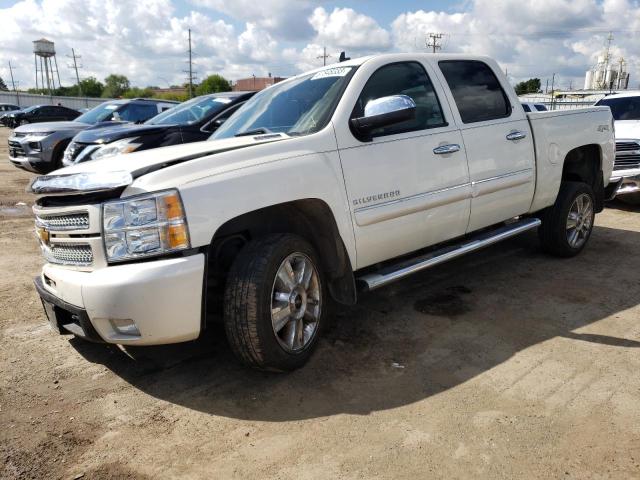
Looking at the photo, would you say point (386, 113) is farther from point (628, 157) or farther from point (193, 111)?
point (628, 157)

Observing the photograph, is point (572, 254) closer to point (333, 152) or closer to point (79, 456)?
point (333, 152)

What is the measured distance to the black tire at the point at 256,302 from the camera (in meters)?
3.04

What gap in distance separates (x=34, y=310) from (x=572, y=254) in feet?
16.9

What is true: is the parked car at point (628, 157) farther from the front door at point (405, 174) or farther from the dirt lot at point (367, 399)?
the front door at point (405, 174)

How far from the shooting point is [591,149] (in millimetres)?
5879

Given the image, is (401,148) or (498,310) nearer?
(401,148)

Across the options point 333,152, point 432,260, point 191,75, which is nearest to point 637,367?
point 432,260

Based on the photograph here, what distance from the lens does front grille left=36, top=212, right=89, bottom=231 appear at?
9.76ft

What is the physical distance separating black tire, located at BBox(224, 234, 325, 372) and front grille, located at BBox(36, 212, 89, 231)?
833mm

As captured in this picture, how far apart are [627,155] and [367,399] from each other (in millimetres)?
7242

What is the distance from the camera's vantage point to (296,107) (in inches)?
156

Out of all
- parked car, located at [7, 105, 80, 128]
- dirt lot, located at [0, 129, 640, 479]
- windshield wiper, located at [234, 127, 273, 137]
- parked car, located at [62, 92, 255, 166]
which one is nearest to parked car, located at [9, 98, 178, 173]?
parked car, located at [62, 92, 255, 166]

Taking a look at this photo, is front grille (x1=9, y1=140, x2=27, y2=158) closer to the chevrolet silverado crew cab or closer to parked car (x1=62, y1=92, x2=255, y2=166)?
parked car (x1=62, y1=92, x2=255, y2=166)

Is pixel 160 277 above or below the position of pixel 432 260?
above
